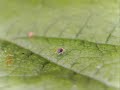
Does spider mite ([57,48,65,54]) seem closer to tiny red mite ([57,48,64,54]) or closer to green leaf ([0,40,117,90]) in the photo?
tiny red mite ([57,48,64,54])

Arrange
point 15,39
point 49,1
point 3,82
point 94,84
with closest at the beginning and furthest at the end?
point 94,84 → point 3,82 → point 15,39 → point 49,1

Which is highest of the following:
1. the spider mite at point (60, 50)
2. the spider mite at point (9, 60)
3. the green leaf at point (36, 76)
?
the spider mite at point (60, 50)

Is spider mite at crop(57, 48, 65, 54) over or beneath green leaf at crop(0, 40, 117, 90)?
over

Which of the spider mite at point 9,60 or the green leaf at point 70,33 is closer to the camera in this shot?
the green leaf at point 70,33

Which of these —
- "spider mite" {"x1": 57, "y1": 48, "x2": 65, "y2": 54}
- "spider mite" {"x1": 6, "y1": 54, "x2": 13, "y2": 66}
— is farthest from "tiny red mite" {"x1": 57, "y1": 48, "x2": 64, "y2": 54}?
"spider mite" {"x1": 6, "y1": 54, "x2": 13, "y2": 66}

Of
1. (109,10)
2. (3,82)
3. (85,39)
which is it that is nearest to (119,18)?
(109,10)

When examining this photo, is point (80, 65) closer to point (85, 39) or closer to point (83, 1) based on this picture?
point (85, 39)

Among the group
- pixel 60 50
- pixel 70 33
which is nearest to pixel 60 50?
pixel 60 50

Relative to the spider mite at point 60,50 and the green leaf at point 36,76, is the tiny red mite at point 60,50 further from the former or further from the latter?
the green leaf at point 36,76

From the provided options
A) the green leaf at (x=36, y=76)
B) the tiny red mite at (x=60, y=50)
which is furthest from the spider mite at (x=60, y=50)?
the green leaf at (x=36, y=76)
